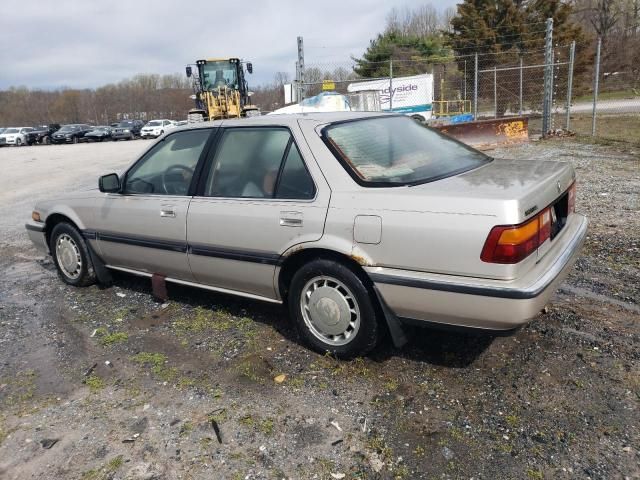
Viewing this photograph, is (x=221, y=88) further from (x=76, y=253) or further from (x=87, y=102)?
(x=87, y=102)

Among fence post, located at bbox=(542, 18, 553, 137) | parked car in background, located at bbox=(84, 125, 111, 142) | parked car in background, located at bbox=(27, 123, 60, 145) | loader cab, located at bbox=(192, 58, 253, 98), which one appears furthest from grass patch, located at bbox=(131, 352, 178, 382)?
parked car in background, located at bbox=(27, 123, 60, 145)

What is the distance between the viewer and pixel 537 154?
11.5m

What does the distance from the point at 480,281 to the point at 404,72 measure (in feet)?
102

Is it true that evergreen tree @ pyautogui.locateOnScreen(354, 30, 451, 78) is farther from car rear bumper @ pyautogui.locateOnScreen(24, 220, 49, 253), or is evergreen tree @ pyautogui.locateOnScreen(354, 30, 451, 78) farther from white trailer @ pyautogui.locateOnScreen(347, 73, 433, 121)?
Answer: car rear bumper @ pyautogui.locateOnScreen(24, 220, 49, 253)

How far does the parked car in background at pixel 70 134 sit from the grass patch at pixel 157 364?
41514 mm

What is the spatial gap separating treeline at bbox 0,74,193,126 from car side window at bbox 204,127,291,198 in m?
67.3

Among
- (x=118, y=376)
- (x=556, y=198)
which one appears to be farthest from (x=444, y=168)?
(x=118, y=376)

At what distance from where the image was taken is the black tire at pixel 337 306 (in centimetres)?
316

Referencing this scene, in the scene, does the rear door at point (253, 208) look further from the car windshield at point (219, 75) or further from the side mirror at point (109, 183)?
the car windshield at point (219, 75)

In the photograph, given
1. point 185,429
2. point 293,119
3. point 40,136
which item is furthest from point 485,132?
point 40,136

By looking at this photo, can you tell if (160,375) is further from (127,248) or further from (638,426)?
(638,426)

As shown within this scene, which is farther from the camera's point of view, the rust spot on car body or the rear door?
the rear door

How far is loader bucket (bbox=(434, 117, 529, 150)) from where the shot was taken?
44.8 feet

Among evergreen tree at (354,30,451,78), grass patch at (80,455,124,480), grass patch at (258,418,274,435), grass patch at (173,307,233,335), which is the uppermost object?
evergreen tree at (354,30,451,78)
